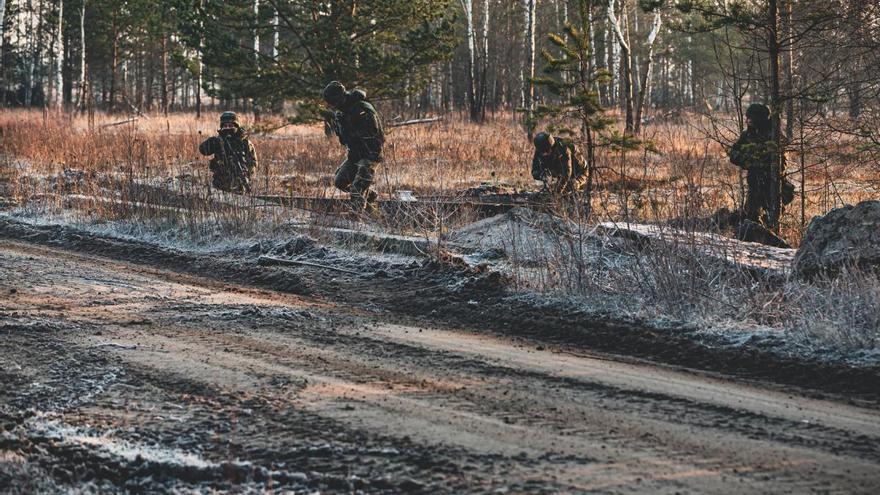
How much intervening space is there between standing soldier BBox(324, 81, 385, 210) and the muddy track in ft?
7.36

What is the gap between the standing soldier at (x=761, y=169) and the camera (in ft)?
31.4

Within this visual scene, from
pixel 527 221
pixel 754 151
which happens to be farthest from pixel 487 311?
pixel 754 151

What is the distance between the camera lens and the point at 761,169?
10641 mm

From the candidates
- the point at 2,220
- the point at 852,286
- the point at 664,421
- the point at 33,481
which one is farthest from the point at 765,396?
the point at 2,220

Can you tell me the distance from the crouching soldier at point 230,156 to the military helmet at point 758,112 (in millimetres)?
6751

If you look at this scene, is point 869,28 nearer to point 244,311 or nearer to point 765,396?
point 765,396

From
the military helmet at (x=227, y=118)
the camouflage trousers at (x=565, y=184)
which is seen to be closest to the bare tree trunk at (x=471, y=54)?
the military helmet at (x=227, y=118)

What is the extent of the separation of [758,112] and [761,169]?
779 mm

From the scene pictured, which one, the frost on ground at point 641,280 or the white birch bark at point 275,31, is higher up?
the white birch bark at point 275,31

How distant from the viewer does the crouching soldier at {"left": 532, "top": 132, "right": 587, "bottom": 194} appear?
422 inches

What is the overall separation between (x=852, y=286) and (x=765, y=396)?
170cm

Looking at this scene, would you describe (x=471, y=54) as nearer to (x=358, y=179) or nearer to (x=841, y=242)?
(x=358, y=179)

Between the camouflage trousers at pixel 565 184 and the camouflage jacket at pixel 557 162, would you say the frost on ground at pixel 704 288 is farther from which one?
the camouflage jacket at pixel 557 162

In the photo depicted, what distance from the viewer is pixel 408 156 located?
19.7 meters
